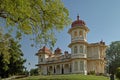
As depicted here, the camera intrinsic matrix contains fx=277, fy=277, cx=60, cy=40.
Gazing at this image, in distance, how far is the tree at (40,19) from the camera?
10923 mm

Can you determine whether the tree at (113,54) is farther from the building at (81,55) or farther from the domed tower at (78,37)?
the domed tower at (78,37)

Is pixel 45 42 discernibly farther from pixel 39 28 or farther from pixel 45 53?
pixel 45 53

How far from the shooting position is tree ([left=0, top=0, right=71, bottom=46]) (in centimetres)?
1092

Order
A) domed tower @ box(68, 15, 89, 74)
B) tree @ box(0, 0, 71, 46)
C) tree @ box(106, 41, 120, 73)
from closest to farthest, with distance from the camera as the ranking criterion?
tree @ box(0, 0, 71, 46) → domed tower @ box(68, 15, 89, 74) → tree @ box(106, 41, 120, 73)

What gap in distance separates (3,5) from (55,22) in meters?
2.74

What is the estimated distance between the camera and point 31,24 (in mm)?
11828

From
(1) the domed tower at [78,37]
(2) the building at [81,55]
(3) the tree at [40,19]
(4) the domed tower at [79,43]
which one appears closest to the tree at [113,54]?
(2) the building at [81,55]

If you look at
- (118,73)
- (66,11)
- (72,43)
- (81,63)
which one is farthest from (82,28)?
(66,11)

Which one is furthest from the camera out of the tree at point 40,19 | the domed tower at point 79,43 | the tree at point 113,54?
the tree at point 113,54

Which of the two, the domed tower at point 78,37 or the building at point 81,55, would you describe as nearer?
the building at point 81,55

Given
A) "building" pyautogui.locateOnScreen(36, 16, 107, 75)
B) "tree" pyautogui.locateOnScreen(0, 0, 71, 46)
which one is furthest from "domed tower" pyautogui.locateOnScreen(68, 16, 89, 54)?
"tree" pyautogui.locateOnScreen(0, 0, 71, 46)

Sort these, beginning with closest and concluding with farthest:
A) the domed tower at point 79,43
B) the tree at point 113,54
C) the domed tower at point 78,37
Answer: the domed tower at point 79,43 < the domed tower at point 78,37 < the tree at point 113,54

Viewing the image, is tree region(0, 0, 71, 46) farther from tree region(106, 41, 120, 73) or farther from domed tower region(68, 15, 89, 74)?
tree region(106, 41, 120, 73)

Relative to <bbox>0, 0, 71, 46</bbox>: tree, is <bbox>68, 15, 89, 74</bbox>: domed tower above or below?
above
